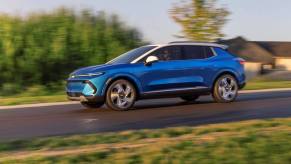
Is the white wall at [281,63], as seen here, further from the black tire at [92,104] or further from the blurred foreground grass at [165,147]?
the blurred foreground grass at [165,147]

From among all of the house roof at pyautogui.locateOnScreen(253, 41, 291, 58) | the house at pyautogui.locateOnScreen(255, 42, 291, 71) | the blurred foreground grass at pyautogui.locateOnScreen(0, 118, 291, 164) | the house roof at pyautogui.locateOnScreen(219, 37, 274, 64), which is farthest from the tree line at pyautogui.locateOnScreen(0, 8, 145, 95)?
the house roof at pyautogui.locateOnScreen(253, 41, 291, 58)

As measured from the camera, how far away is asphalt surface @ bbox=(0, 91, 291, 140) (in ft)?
37.3

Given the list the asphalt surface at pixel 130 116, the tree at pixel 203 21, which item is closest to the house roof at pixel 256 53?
the tree at pixel 203 21

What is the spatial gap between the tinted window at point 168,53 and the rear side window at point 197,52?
193 millimetres

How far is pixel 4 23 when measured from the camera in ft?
97.0

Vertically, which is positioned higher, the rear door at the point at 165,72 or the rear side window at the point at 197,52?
the rear side window at the point at 197,52

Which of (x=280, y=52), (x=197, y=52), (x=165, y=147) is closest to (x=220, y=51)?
(x=197, y=52)

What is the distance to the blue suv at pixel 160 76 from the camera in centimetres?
1397

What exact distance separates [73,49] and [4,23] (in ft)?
11.9

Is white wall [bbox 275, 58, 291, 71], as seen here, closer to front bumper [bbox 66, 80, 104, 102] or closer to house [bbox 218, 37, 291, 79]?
house [bbox 218, 37, 291, 79]

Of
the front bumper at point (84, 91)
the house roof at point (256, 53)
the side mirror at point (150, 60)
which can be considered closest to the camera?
the front bumper at point (84, 91)

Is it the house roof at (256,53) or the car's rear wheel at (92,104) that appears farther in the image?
the house roof at (256,53)

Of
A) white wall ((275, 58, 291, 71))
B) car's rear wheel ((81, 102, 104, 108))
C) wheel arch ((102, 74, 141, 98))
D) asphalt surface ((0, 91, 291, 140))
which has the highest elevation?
wheel arch ((102, 74, 141, 98))

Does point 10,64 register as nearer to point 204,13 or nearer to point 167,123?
point 204,13
